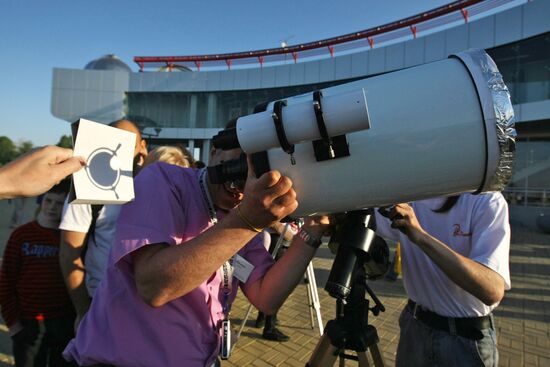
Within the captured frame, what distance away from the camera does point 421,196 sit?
100 cm

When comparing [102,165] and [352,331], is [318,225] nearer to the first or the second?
[352,331]

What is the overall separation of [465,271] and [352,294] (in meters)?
0.46

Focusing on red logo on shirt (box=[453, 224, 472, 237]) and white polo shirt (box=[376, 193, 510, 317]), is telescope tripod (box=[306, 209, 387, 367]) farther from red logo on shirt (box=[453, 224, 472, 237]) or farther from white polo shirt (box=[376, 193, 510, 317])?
red logo on shirt (box=[453, 224, 472, 237])

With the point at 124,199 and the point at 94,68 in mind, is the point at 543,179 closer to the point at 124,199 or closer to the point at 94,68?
the point at 124,199

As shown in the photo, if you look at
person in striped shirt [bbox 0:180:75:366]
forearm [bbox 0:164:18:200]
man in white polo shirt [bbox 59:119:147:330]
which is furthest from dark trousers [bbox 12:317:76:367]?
forearm [bbox 0:164:18:200]

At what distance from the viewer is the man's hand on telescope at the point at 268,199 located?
0.94m

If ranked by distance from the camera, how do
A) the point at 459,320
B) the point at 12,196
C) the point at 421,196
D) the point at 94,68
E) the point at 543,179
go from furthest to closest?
the point at 94,68, the point at 543,179, the point at 459,320, the point at 421,196, the point at 12,196

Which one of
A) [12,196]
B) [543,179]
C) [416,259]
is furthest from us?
[543,179]

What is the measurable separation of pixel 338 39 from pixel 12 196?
77.0 feet

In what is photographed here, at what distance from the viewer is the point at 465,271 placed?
53.1 inches

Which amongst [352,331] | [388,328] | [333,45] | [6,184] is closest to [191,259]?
[6,184]

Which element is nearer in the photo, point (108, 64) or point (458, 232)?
point (458, 232)

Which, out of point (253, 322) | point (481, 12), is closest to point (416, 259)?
point (253, 322)

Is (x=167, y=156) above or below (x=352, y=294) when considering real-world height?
above
